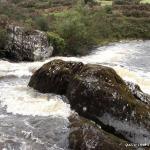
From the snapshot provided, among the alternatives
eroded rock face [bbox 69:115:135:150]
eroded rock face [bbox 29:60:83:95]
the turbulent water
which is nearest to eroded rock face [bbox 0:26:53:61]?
the turbulent water

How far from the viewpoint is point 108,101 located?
19.9 metres

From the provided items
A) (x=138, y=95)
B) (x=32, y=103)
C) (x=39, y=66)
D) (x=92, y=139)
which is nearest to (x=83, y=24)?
(x=39, y=66)

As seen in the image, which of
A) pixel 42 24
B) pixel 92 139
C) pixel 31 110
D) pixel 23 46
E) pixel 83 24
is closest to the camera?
pixel 92 139

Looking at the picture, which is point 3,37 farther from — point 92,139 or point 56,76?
point 92,139

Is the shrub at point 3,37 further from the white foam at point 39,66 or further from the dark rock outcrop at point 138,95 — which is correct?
the dark rock outcrop at point 138,95

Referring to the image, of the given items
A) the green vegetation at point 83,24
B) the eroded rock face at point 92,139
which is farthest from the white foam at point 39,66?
the eroded rock face at point 92,139

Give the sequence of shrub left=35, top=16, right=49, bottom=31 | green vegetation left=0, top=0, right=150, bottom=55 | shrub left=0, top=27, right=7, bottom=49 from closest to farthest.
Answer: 1. shrub left=0, top=27, right=7, bottom=49
2. green vegetation left=0, top=0, right=150, bottom=55
3. shrub left=35, top=16, right=49, bottom=31

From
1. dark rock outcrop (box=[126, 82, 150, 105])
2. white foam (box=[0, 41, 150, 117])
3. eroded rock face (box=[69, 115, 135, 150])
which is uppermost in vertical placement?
dark rock outcrop (box=[126, 82, 150, 105])

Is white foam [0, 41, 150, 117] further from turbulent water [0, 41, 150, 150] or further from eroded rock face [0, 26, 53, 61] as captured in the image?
eroded rock face [0, 26, 53, 61]

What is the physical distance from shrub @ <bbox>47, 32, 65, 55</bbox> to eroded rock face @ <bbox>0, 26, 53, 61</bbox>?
129cm

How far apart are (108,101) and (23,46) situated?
17925mm

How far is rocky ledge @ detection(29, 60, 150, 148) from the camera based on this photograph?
1889 centimetres

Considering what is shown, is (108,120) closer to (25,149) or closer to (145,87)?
(25,149)

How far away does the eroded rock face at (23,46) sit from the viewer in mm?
36219
